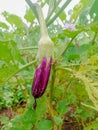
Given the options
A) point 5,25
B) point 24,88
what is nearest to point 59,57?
point 24,88

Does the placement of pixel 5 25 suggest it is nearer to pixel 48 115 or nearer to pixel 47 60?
pixel 48 115

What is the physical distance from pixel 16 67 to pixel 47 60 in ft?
0.32

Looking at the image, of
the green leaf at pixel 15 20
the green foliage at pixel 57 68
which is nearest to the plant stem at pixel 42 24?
the green foliage at pixel 57 68

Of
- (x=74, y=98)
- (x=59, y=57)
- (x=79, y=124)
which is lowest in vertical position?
(x=79, y=124)

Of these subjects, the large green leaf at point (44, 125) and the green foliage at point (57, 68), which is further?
the large green leaf at point (44, 125)

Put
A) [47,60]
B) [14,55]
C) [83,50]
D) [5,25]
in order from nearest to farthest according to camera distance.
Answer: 1. [47,60]
2. [14,55]
3. [83,50]
4. [5,25]

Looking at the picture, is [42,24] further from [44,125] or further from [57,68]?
[44,125]

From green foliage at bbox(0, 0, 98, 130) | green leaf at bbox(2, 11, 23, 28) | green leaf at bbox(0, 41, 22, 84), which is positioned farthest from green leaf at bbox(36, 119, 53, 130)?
green leaf at bbox(2, 11, 23, 28)

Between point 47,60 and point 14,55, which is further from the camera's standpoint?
point 14,55

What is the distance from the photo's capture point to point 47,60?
0.59 m

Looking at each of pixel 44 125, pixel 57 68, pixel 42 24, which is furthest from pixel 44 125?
pixel 42 24

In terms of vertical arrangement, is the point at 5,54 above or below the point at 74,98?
above


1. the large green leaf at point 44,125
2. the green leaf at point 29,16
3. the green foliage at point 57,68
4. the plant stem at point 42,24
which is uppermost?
the green leaf at point 29,16

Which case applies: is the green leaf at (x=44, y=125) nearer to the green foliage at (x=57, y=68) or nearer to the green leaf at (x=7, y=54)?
the green foliage at (x=57, y=68)
